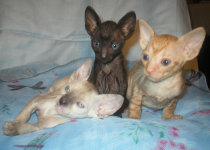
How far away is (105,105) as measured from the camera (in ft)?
4.78

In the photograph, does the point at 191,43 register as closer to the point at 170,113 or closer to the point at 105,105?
the point at 170,113

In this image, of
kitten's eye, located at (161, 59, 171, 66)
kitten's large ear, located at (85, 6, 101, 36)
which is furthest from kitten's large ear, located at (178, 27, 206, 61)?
kitten's large ear, located at (85, 6, 101, 36)

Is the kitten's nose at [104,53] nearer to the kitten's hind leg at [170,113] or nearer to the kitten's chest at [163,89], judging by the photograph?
the kitten's chest at [163,89]

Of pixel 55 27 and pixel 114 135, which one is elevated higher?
pixel 55 27

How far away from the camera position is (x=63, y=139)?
3.98ft

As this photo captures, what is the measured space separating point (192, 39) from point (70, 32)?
1.59m

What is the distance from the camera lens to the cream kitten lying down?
1.39 m

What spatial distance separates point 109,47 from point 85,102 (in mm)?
448

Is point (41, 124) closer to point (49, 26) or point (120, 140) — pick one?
point (120, 140)

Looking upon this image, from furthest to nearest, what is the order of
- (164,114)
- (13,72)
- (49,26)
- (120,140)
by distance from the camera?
(49,26)
(13,72)
(164,114)
(120,140)

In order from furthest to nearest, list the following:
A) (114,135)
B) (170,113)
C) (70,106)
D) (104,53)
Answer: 1. (170,113)
2. (104,53)
3. (70,106)
4. (114,135)

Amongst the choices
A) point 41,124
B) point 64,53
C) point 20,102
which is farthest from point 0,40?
point 41,124

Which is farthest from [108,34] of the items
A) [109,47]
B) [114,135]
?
[114,135]

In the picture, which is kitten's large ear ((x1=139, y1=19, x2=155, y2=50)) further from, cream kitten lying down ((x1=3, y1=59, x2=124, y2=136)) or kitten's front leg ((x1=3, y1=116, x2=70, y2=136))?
kitten's front leg ((x1=3, y1=116, x2=70, y2=136))
